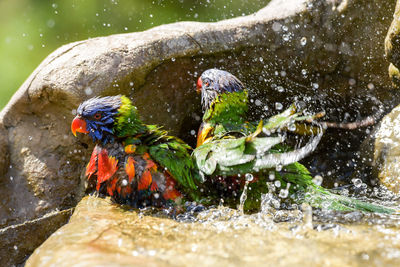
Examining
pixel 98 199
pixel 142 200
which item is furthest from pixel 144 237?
pixel 98 199

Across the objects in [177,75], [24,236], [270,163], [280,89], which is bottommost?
[24,236]

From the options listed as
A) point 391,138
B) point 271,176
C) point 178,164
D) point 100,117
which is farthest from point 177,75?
point 391,138

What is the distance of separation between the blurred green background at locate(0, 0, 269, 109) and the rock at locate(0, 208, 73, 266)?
4169 millimetres

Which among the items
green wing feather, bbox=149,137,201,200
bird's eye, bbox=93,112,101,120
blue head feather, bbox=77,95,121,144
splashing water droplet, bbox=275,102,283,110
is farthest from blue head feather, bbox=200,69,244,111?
bird's eye, bbox=93,112,101,120

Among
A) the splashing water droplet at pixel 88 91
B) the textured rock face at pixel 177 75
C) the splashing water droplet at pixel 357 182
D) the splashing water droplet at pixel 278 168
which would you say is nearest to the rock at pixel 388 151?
the splashing water droplet at pixel 357 182

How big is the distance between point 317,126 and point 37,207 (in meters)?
2.28

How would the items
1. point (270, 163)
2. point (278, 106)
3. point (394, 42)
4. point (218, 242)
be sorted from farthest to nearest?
point (278, 106), point (394, 42), point (270, 163), point (218, 242)

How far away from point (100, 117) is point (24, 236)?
0.93 meters

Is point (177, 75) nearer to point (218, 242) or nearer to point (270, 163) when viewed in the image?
point (270, 163)

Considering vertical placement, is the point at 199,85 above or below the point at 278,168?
above

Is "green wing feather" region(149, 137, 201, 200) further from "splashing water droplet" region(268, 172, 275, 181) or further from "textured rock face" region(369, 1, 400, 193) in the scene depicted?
"textured rock face" region(369, 1, 400, 193)

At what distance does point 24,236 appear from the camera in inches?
107

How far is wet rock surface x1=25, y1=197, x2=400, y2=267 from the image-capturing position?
1588 mm

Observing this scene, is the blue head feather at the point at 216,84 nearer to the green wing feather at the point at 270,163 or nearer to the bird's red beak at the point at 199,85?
the bird's red beak at the point at 199,85
